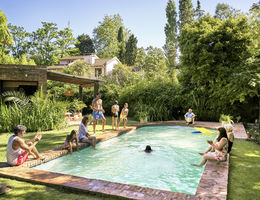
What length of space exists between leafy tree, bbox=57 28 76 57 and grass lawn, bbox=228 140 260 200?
46.3 metres

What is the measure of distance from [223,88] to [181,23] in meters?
34.9

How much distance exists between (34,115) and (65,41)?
4196 cm

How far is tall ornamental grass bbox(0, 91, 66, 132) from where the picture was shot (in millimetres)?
8875

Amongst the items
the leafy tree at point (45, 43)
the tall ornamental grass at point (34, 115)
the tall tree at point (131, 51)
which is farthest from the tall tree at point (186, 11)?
the tall ornamental grass at point (34, 115)

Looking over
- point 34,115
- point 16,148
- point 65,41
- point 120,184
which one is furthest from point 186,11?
point 120,184

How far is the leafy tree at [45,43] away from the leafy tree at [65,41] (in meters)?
0.90

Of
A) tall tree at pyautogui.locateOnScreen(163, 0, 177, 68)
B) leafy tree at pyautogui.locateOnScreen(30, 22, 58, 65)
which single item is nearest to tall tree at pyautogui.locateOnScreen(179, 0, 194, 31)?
tall tree at pyautogui.locateOnScreen(163, 0, 177, 68)

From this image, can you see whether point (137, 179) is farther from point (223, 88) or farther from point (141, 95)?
point (141, 95)

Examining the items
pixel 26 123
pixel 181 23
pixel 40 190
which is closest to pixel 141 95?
pixel 26 123

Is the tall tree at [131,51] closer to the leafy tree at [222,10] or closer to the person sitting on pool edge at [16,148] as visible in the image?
the leafy tree at [222,10]

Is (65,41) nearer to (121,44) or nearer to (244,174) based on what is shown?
(121,44)

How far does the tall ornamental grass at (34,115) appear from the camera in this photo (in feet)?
29.1

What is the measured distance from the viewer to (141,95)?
17734mm

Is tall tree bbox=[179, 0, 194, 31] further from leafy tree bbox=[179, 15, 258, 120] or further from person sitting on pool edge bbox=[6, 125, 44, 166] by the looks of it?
person sitting on pool edge bbox=[6, 125, 44, 166]
